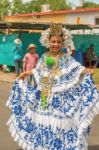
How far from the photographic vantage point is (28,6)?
84.8 meters

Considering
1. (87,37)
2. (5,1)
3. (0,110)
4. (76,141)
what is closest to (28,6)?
(5,1)

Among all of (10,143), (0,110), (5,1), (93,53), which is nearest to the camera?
(10,143)

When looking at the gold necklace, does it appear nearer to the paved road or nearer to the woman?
the woman

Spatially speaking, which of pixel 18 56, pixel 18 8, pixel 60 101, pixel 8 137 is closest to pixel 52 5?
pixel 18 8

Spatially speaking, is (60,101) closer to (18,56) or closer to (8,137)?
(8,137)

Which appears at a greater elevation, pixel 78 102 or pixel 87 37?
pixel 78 102

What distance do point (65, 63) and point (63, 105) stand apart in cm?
52

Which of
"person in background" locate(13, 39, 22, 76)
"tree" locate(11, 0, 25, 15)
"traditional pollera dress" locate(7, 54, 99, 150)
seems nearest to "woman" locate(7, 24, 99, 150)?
"traditional pollera dress" locate(7, 54, 99, 150)

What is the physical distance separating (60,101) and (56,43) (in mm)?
698

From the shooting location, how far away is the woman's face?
6387 millimetres

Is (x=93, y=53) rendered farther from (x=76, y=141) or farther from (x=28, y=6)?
(x=28, y=6)

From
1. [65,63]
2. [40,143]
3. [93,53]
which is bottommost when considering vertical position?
[93,53]

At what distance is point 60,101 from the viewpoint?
253 inches

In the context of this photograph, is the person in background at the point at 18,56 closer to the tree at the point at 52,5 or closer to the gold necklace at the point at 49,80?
the gold necklace at the point at 49,80
